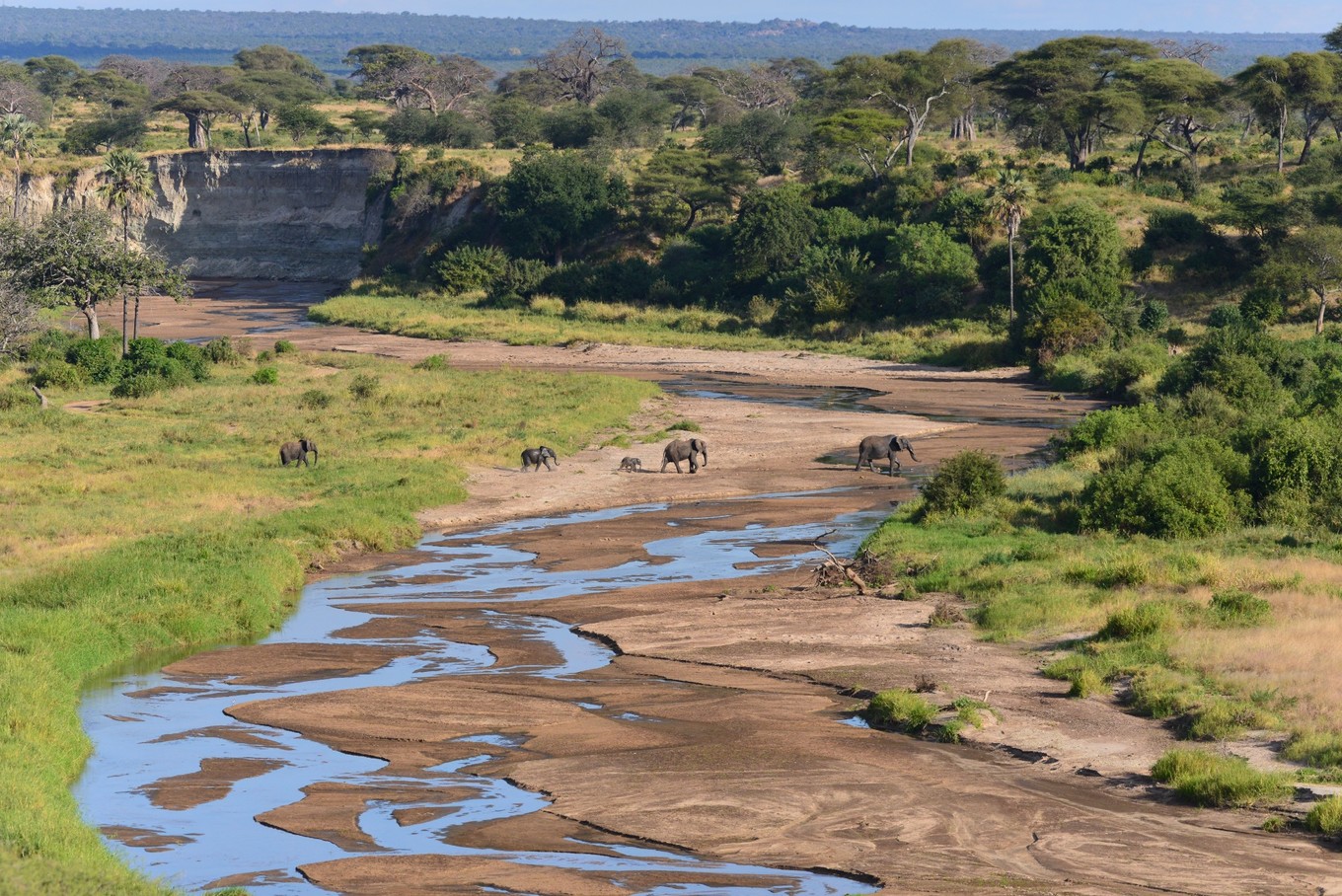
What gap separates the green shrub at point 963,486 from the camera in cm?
3459

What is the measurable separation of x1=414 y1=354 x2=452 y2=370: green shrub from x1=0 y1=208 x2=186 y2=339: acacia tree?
1182 cm

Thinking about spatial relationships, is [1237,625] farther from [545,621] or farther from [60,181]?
[60,181]

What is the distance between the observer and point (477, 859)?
15.8 meters

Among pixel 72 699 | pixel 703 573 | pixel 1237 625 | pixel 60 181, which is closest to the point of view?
pixel 72 699

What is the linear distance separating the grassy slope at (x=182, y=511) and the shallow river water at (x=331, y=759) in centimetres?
72

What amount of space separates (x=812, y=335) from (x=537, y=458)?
3588 centimetres

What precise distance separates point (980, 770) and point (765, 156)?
278 ft

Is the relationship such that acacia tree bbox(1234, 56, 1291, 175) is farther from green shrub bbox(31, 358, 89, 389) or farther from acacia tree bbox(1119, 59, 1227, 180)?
green shrub bbox(31, 358, 89, 389)

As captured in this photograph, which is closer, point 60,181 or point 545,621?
point 545,621

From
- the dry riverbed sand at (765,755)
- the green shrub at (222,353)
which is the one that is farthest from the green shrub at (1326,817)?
the green shrub at (222,353)

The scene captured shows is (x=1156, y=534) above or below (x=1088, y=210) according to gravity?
below

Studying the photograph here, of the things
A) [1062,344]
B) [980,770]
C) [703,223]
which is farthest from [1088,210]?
[980,770]

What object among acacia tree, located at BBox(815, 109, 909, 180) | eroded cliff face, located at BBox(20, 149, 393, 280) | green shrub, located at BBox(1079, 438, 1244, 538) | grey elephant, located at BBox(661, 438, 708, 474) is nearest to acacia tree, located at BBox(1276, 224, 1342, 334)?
acacia tree, located at BBox(815, 109, 909, 180)

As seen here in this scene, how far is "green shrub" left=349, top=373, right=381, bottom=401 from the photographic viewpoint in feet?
179
